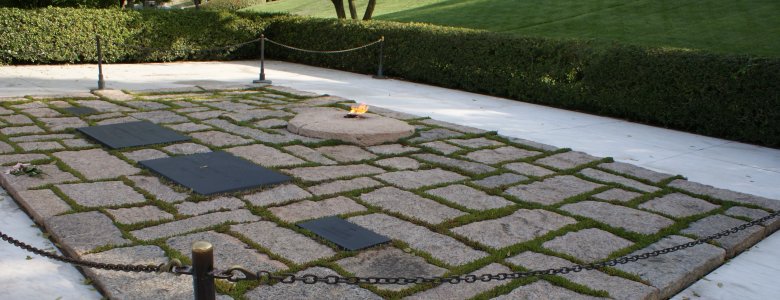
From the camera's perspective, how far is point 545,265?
14.2 feet

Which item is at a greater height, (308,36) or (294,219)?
(308,36)

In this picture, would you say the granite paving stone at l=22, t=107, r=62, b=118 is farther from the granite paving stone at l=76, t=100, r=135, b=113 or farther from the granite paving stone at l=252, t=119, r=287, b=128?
the granite paving stone at l=252, t=119, r=287, b=128

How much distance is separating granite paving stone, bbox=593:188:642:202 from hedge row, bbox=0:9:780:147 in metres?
3.75

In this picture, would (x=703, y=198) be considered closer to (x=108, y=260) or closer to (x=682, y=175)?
(x=682, y=175)

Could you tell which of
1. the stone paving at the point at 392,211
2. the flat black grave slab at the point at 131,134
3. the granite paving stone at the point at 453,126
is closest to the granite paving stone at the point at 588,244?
the stone paving at the point at 392,211

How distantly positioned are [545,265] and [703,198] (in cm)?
254

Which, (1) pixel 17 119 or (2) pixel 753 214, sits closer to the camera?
(2) pixel 753 214

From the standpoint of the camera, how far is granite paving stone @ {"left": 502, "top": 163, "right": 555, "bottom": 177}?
6.68 meters

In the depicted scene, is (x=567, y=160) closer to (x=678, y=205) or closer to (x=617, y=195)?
(x=617, y=195)

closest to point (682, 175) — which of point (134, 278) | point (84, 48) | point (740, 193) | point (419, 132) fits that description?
point (740, 193)

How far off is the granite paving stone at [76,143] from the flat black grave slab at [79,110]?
5.20 feet

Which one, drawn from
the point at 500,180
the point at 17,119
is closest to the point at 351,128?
the point at 500,180

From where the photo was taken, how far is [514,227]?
16.5 feet

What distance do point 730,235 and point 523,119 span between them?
16.6ft
